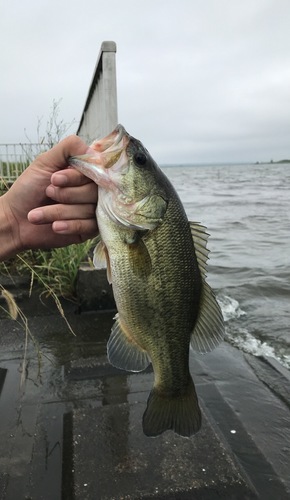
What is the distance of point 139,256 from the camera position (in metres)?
1.92

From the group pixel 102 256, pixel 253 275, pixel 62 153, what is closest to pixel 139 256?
pixel 102 256

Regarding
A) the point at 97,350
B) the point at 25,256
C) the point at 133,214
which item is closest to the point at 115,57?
the point at 25,256

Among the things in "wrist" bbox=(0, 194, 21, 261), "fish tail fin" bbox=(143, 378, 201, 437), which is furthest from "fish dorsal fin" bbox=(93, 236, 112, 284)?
"wrist" bbox=(0, 194, 21, 261)

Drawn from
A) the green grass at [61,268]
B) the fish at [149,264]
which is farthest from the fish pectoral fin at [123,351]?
the green grass at [61,268]

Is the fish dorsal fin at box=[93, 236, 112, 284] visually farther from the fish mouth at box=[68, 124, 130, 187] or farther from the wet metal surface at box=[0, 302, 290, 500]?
the wet metal surface at box=[0, 302, 290, 500]

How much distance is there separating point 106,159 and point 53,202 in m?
0.72

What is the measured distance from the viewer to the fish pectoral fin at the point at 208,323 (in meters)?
2.08

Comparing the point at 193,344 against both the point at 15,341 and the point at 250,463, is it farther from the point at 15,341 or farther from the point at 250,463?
the point at 15,341

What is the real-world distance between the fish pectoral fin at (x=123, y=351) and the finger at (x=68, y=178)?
700 millimetres

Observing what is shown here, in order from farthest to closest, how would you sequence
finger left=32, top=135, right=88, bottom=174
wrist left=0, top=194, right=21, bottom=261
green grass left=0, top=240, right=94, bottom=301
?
green grass left=0, top=240, right=94, bottom=301 → wrist left=0, top=194, right=21, bottom=261 → finger left=32, top=135, right=88, bottom=174

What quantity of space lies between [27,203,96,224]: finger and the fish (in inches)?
9.8

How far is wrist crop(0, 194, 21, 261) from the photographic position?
2.61 m

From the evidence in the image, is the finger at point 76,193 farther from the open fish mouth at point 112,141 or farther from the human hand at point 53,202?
the open fish mouth at point 112,141

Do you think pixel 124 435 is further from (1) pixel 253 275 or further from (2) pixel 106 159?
(1) pixel 253 275
